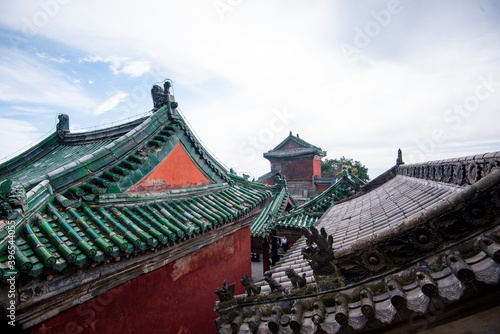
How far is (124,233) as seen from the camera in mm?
A: 4160

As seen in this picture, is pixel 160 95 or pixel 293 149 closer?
pixel 160 95

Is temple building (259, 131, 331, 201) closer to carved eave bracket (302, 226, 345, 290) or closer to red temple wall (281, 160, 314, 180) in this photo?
red temple wall (281, 160, 314, 180)

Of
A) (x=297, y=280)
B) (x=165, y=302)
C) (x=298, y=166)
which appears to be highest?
(x=298, y=166)

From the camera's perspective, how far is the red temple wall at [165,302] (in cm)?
370

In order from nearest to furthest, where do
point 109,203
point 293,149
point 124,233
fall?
point 124,233 < point 109,203 < point 293,149

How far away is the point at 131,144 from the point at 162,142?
77cm

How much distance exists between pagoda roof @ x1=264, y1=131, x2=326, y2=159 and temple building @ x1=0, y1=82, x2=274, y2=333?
26.1 metres

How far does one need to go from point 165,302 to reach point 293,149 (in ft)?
105

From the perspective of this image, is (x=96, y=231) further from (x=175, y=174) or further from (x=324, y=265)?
(x=324, y=265)

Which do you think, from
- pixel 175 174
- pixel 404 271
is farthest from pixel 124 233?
pixel 404 271

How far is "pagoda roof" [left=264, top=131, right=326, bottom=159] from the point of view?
3318 cm

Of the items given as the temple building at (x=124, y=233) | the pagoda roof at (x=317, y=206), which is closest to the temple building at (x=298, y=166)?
the pagoda roof at (x=317, y=206)

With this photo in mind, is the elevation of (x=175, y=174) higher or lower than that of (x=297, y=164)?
lower

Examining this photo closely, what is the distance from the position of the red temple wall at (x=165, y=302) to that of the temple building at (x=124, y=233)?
0.02 m
